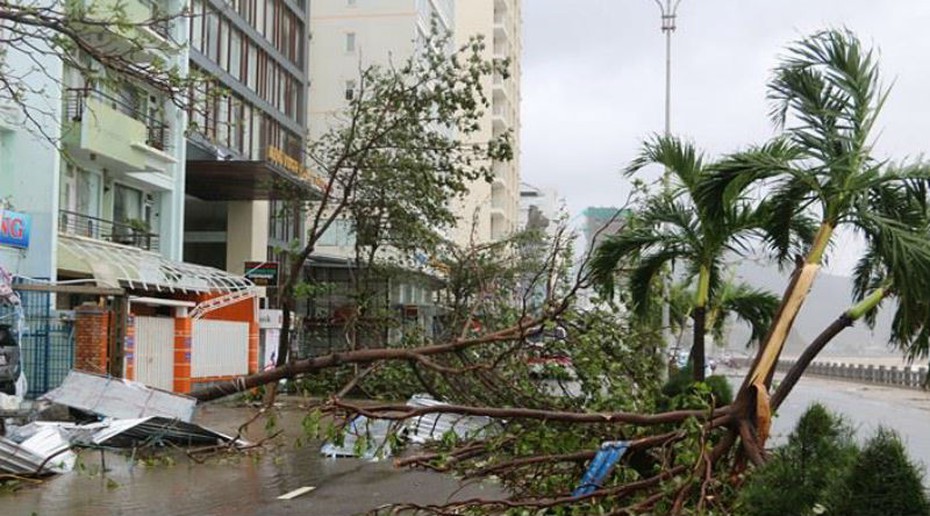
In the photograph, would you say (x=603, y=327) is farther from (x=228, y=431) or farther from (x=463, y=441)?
(x=228, y=431)

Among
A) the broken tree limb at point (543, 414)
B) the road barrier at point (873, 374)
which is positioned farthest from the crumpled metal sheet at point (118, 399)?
the road barrier at point (873, 374)

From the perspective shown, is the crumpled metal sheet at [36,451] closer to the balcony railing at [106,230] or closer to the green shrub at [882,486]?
the green shrub at [882,486]

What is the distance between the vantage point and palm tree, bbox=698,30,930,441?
22.6ft

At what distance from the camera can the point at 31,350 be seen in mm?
19203

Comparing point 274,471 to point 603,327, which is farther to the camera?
point 274,471

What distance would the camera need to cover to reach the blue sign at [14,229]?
2086cm

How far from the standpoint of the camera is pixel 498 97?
83.9m

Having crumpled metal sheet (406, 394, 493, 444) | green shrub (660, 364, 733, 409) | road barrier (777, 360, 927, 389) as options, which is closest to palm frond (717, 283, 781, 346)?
green shrub (660, 364, 733, 409)

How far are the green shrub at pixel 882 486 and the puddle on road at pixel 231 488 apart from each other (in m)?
4.40

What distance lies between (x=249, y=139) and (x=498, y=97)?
45648mm

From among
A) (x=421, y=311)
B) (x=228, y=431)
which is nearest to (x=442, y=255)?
(x=421, y=311)

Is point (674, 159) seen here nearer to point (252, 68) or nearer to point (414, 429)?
point (414, 429)

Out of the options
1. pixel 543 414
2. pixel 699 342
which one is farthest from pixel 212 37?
pixel 543 414

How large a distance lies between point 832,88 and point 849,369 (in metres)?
55.2
